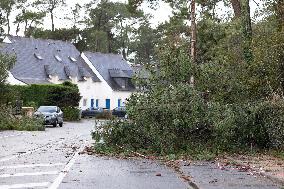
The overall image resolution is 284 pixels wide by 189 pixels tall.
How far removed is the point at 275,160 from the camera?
58.2 feet

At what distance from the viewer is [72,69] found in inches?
2911

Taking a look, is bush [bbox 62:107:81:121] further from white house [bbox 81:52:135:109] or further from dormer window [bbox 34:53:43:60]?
white house [bbox 81:52:135:109]

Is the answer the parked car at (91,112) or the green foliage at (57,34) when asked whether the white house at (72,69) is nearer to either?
the parked car at (91,112)

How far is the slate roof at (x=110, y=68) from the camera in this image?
3088 inches

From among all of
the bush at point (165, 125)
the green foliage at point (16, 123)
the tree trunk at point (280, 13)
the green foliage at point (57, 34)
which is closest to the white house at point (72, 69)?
the green foliage at point (57, 34)

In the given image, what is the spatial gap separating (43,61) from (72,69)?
13.5ft

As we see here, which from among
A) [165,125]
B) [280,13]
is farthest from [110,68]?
[165,125]

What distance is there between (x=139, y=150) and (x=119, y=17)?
7346 cm

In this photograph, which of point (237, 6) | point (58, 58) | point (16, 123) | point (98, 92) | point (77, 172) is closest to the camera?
point (77, 172)

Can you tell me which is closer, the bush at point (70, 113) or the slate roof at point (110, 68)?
the bush at point (70, 113)

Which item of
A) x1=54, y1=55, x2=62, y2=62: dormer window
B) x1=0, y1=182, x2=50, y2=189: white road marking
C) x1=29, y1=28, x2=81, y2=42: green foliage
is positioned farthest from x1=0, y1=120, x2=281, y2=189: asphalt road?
x1=29, y1=28, x2=81, y2=42: green foliage

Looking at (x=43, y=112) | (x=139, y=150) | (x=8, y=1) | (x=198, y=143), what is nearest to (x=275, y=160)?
(x=198, y=143)

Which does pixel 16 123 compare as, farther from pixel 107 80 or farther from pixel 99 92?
pixel 107 80

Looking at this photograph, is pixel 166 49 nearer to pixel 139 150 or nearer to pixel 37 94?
pixel 139 150
